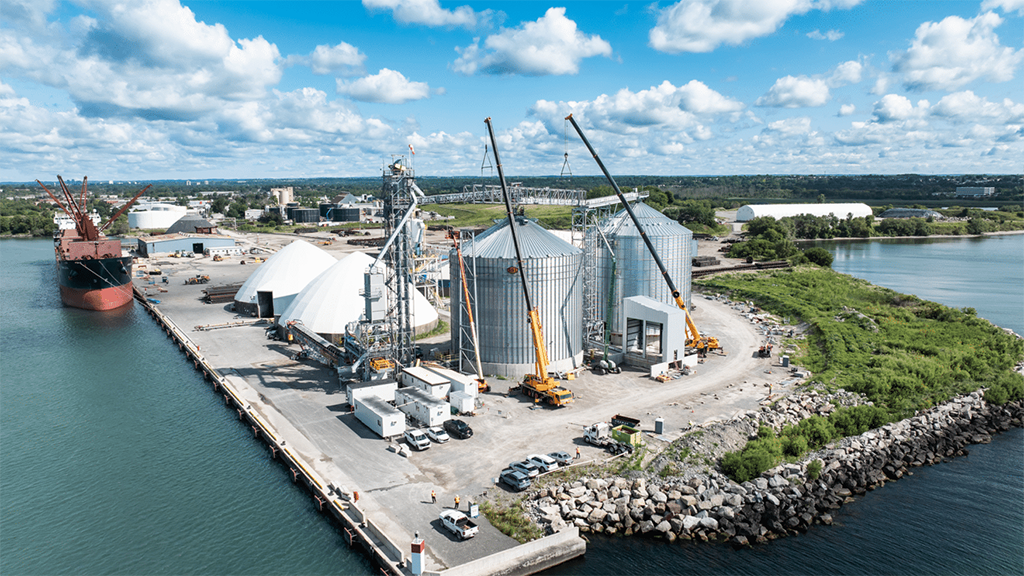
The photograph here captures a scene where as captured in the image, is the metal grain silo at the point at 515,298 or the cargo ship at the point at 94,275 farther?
the cargo ship at the point at 94,275

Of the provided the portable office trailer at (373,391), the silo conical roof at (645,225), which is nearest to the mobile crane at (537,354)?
the portable office trailer at (373,391)

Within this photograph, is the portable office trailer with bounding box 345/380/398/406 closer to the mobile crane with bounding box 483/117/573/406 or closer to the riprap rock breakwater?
the mobile crane with bounding box 483/117/573/406

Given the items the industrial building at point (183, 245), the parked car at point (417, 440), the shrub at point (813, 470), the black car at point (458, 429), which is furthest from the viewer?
the industrial building at point (183, 245)

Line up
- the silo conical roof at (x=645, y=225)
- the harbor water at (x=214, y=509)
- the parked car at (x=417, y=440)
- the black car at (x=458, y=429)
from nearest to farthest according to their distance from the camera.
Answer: the harbor water at (x=214, y=509) < the parked car at (x=417, y=440) < the black car at (x=458, y=429) < the silo conical roof at (x=645, y=225)

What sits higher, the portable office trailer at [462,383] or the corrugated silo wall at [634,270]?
the corrugated silo wall at [634,270]

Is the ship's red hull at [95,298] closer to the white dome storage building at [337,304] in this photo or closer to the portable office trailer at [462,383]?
the white dome storage building at [337,304]

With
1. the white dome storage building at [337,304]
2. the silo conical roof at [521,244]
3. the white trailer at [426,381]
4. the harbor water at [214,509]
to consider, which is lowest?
the harbor water at [214,509]

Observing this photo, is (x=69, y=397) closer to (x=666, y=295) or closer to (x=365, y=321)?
(x=365, y=321)

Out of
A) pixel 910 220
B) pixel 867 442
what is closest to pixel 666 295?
pixel 867 442

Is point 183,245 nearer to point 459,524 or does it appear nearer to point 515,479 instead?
point 515,479
